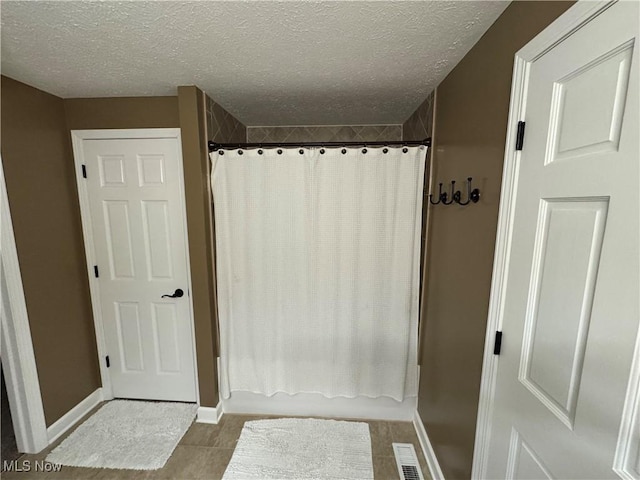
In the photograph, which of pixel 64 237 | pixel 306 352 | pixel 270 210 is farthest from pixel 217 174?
pixel 306 352

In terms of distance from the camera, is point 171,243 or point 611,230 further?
point 171,243

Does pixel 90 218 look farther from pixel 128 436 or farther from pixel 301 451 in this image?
pixel 301 451

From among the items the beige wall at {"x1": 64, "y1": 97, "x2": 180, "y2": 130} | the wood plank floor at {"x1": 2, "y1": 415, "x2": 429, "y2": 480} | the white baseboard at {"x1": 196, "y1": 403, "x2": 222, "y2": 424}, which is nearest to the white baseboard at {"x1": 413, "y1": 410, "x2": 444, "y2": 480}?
the wood plank floor at {"x1": 2, "y1": 415, "x2": 429, "y2": 480}

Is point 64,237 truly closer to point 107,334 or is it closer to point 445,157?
point 107,334

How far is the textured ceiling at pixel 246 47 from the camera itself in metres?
1.02

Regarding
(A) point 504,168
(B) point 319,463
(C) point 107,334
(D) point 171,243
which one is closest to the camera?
(A) point 504,168

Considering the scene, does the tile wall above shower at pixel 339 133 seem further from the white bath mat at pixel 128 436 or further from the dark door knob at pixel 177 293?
the white bath mat at pixel 128 436

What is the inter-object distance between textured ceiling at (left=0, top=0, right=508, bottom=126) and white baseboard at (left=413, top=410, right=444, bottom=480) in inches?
88.4

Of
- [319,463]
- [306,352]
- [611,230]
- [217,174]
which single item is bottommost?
[319,463]

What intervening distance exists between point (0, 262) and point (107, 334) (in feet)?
3.04

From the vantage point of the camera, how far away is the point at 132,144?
1945 mm

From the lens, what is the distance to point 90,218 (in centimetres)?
204

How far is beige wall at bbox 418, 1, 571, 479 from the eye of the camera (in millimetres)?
1048

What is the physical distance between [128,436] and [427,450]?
2027mm
